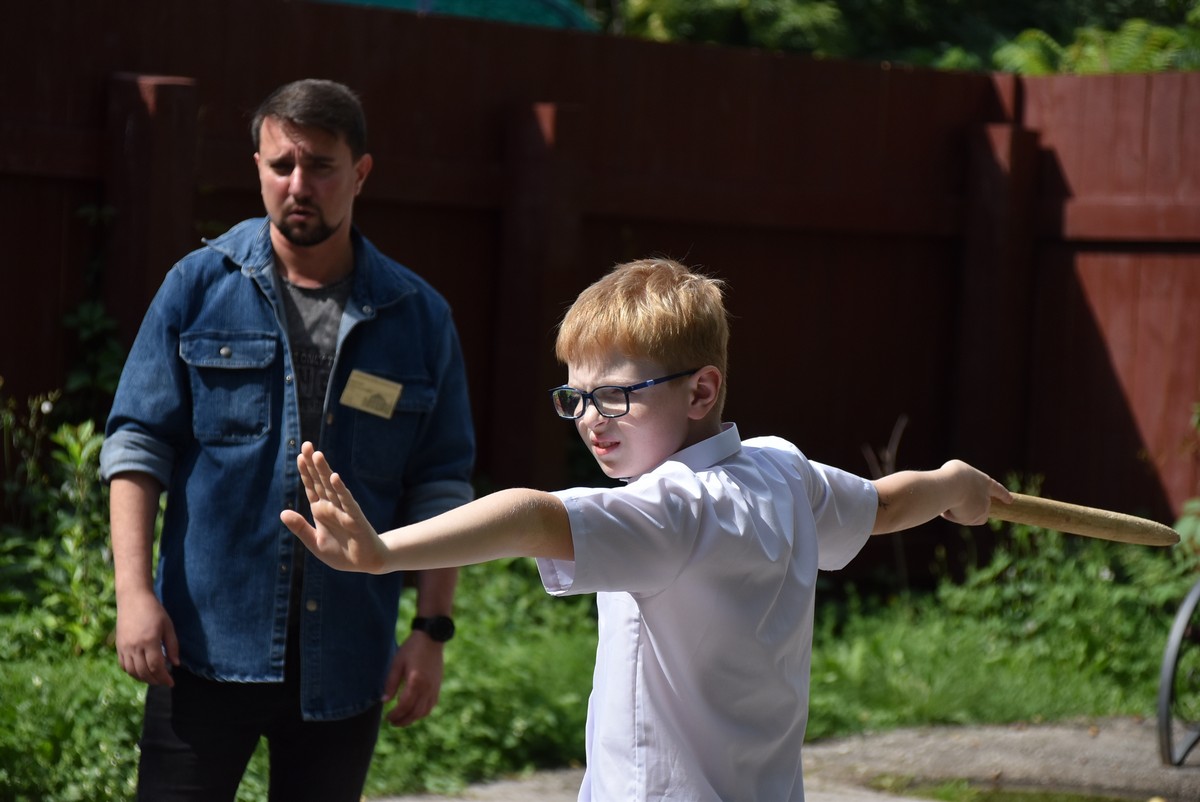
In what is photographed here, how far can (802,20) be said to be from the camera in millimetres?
15828

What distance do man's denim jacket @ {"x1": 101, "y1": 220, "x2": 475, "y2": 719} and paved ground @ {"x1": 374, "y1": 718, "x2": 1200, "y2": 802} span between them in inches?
79.0

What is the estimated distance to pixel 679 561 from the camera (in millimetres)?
2238

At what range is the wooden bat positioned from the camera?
9.20 feet

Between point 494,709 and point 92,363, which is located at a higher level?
point 92,363

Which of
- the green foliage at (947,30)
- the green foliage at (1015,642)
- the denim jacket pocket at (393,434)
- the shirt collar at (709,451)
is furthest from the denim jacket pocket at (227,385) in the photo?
the green foliage at (947,30)

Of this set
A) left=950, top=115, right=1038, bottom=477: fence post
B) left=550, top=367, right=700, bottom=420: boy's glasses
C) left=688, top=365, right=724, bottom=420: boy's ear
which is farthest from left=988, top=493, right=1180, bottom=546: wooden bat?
left=950, top=115, right=1038, bottom=477: fence post

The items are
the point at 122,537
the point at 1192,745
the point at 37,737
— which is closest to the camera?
the point at 122,537

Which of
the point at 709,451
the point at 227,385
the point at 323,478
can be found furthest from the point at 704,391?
the point at 227,385

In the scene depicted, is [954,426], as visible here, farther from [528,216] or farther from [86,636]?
[86,636]

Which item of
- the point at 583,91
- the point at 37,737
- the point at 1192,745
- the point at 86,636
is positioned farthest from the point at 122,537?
the point at 583,91

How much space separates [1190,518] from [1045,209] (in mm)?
1916

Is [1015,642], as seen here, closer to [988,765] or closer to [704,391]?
[988,765]

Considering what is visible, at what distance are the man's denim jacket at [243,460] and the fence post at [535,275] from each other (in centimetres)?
387

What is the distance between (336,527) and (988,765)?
4260mm
